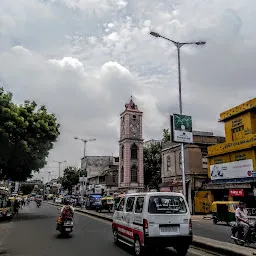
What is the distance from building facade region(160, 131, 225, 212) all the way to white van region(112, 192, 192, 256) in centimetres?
2679

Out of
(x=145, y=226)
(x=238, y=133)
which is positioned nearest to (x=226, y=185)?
(x=238, y=133)

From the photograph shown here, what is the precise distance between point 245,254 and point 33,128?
19947mm

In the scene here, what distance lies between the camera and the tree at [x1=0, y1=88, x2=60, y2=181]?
22344 millimetres

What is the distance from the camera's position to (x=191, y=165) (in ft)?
121

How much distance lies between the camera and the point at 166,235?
892 centimetres

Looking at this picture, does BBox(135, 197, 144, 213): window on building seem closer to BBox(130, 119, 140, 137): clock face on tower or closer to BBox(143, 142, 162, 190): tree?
BBox(143, 142, 162, 190): tree

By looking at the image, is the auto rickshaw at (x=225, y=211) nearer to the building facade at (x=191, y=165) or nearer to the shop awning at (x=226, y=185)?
the shop awning at (x=226, y=185)

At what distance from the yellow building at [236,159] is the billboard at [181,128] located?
32.0 ft

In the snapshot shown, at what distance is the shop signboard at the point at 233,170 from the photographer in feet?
87.8

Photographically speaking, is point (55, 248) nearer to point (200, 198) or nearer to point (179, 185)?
point (200, 198)

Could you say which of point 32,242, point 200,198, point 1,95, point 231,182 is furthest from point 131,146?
point 32,242

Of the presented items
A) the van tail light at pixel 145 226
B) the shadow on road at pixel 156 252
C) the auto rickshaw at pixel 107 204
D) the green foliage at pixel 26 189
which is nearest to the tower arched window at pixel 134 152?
the auto rickshaw at pixel 107 204

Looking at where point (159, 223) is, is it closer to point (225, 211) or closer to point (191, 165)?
point (225, 211)

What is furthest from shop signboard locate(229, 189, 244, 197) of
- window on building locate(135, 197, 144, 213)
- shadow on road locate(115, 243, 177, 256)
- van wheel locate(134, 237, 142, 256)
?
van wheel locate(134, 237, 142, 256)
